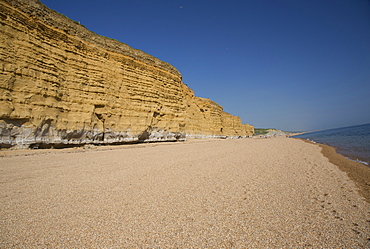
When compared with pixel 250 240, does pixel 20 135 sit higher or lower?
higher

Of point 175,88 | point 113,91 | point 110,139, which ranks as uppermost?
point 175,88

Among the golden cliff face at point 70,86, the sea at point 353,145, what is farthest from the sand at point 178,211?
the sea at point 353,145

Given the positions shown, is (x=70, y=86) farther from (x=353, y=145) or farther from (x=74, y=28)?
(x=353, y=145)

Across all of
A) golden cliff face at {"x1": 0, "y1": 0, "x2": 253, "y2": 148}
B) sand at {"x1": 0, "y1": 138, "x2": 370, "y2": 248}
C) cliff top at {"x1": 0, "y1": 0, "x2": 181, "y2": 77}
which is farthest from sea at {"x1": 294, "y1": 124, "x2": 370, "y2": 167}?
cliff top at {"x1": 0, "y1": 0, "x2": 181, "y2": 77}

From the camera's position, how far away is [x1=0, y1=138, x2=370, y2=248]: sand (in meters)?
2.37

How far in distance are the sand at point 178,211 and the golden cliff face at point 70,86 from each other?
636 centimetres

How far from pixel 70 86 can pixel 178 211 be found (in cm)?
1281

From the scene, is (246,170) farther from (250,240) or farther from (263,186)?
(250,240)

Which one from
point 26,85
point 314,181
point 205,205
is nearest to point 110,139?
point 26,85

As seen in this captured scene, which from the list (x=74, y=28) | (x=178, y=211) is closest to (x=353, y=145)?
(x=178, y=211)

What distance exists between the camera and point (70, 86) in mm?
12133

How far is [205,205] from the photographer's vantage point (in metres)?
3.43

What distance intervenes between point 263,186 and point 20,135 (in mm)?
12214

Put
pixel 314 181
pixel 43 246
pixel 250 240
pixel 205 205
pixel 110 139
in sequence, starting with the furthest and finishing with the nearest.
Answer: pixel 110 139, pixel 314 181, pixel 205 205, pixel 250 240, pixel 43 246
